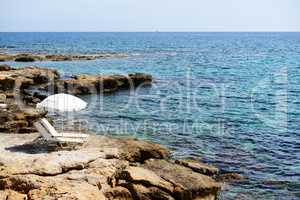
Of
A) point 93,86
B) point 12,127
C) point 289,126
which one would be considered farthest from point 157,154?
point 93,86

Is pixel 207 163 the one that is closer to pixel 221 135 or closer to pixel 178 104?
pixel 221 135

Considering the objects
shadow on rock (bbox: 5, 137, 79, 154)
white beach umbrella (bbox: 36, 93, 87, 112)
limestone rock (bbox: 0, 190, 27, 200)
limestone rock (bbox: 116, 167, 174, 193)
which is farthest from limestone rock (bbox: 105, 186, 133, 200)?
white beach umbrella (bbox: 36, 93, 87, 112)

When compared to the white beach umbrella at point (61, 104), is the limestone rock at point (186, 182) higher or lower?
lower

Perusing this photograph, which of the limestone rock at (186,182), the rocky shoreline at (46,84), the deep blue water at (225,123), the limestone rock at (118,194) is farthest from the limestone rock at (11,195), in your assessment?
the rocky shoreline at (46,84)

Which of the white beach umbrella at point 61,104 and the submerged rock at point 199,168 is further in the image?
the white beach umbrella at point 61,104

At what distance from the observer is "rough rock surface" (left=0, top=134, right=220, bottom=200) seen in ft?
37.4

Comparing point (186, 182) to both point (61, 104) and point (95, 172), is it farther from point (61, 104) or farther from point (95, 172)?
point (61, 104)

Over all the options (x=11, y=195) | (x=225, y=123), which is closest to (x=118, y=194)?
(x=11, y=195)

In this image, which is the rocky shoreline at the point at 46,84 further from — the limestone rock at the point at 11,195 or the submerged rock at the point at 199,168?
the limestone rock at the point at 11,195

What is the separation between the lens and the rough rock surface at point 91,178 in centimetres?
1141

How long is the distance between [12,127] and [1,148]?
4.29m

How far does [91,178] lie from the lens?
12.2 meters

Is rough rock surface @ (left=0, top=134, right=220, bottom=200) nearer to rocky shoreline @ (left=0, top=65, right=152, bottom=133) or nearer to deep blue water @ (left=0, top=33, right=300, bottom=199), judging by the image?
deep blue water @ (left=0, top=33, right=300, bottom=199)

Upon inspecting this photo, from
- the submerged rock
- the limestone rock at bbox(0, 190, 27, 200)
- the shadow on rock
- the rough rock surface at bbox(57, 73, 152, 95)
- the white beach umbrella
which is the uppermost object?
the rough rock surface at bbox(57, 73, 152, 95)
